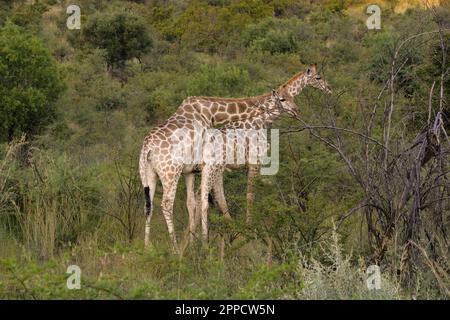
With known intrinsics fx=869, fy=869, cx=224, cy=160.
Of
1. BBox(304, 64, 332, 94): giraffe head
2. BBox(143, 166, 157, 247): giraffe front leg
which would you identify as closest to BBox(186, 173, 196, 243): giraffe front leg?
BBox(143, 166, 157, 247): giraffe front leg

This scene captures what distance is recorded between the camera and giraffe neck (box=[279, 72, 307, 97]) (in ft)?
31.9

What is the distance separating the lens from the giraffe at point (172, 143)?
26.2 ft

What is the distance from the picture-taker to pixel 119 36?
2456 cm

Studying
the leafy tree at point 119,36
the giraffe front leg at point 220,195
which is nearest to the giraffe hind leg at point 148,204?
the giraffe front leg at point 220,195

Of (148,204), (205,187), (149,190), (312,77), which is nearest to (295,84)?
(312,77)

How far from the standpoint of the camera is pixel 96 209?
28.3ft

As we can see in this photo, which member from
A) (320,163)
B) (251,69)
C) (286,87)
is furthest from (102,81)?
(320,163)

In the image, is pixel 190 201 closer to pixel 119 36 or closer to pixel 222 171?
pixel 222 171

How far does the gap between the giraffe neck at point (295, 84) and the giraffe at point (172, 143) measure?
60cm

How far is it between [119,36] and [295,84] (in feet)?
50.6

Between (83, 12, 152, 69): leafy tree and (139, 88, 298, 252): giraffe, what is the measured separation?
15.4 metres

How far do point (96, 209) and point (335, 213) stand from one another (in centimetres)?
273
